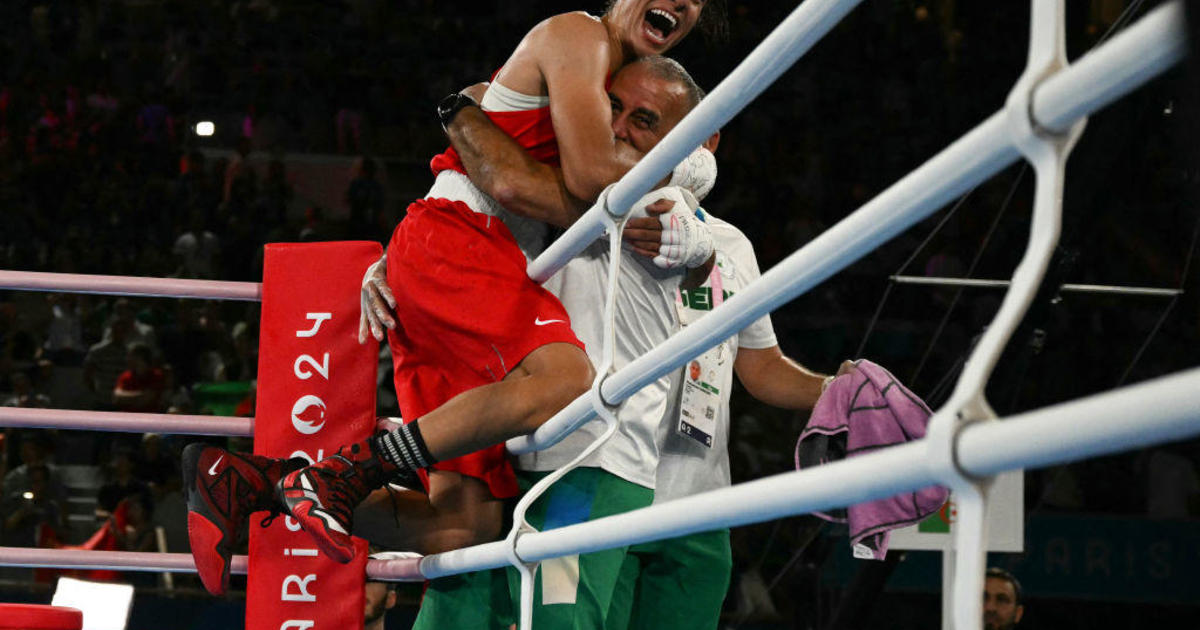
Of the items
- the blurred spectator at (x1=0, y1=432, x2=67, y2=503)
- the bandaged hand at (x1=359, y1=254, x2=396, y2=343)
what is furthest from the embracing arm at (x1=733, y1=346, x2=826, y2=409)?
the blurred spectator at (x1=0, y1=432, x2=67, y2=503)

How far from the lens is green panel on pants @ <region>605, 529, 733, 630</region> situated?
199 centimetres

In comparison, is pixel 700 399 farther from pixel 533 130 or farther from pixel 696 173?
pixel 533 130

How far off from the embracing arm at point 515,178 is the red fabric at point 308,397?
0.89 feet

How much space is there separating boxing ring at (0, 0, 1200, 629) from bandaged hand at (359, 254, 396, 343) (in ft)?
2.35

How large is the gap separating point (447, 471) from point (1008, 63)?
840cm

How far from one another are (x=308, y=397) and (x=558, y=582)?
23.4 inches

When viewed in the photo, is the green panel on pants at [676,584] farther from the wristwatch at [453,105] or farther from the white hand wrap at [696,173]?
the wristwatch at [453,105]

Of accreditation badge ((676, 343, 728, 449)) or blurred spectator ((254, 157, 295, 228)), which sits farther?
blurred spectator ((254, 157, 295, 228))

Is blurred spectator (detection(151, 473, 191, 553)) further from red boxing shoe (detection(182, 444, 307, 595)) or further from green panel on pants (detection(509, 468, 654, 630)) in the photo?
green panel on pants (detection(509, 468, 654, 630))

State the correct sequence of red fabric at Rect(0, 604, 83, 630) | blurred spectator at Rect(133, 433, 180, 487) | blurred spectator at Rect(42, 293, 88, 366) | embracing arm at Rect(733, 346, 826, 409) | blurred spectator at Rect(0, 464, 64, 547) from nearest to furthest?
red fabric at Rect(0, 604, 83, 630) → embracing arm at Rect(733, 346, 826, 409) → blurred spectator at Rect(0, 464, 64, 547) → blurred spectator at Rect(133, 433, 180, 487) → blurred spectator at Rect(42, 293, 88, 366)

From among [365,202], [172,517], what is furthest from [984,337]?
[365,202]

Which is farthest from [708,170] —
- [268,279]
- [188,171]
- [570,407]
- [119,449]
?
[188,171]

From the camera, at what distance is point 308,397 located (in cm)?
208

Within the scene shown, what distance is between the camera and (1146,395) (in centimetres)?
51
